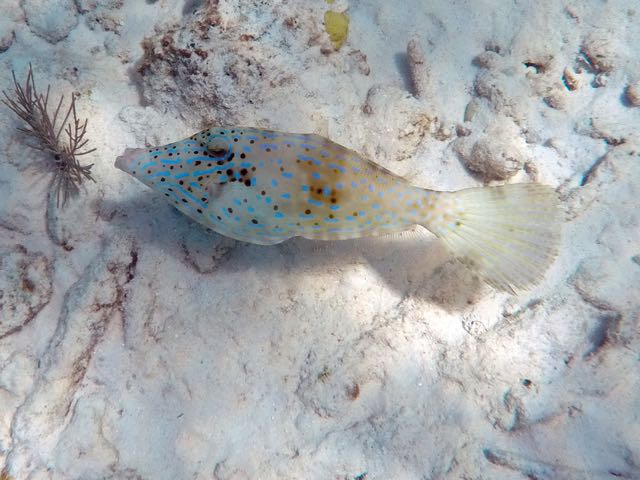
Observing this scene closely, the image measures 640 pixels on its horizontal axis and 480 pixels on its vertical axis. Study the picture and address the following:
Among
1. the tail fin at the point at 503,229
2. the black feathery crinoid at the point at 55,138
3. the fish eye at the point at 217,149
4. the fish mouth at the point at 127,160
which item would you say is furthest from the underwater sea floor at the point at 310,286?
the fish eye at the point at 217,149

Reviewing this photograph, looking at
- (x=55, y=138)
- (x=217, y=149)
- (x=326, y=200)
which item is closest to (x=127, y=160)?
(x=217, y=149)

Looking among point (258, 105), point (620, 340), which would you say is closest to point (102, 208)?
point (258, 105)

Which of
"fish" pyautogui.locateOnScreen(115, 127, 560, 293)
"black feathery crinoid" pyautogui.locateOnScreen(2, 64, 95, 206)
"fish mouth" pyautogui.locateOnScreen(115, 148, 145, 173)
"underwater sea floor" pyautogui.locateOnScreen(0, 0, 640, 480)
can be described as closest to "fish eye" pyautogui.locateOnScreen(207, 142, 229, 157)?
"fish" pyautogui.locateOnScreen(115, 127, 560, 293)

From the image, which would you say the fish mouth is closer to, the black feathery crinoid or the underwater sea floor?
the underwater sea floor

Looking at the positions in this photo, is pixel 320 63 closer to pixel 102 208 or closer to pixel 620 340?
pixel 102 208

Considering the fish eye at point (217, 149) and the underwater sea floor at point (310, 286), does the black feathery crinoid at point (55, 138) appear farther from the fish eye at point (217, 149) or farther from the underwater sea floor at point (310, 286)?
the fish eye at point (217, 149)

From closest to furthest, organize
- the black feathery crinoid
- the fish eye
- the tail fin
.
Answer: the fish eye < the tail fin < the black feathery crinoid
